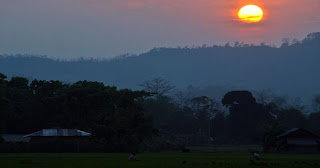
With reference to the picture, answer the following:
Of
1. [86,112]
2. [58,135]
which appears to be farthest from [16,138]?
[86,112]

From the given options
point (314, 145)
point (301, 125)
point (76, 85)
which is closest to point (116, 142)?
point (76, 85)

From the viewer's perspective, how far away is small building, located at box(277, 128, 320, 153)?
88175 mm

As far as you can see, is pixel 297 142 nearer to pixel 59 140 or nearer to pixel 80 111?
pixel 80 111

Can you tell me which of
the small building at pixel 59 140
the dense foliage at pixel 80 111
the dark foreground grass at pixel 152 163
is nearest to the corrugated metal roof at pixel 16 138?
the dense foliage at pixel 80 111

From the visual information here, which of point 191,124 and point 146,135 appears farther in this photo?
point 191,124

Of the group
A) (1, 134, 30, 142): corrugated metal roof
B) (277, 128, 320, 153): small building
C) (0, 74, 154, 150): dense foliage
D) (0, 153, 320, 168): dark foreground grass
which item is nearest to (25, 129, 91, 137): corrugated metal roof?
(0, 74, 154, 150): dense foliage

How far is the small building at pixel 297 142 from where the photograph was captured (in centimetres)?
8818

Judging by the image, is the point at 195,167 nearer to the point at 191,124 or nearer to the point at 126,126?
the point at 126,126

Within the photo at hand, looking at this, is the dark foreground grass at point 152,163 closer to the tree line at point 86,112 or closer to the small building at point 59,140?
the small building at point 59,140

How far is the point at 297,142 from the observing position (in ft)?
292

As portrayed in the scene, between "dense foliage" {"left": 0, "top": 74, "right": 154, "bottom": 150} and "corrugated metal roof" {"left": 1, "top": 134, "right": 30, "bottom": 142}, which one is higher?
"dense foliage" {"left": 0, "top": 74, "right": 154, "bottom": 150}

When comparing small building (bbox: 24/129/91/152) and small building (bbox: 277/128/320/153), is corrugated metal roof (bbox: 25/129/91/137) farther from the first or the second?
small building (bbox: 277/128/320/153)

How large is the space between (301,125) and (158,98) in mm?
65062

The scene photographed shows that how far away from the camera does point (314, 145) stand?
89.7m
